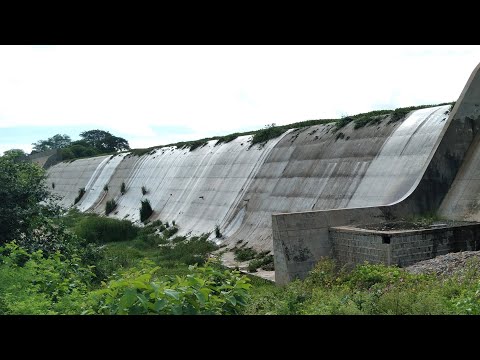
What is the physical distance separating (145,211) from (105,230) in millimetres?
5430

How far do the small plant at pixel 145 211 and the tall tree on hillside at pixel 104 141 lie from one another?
2188 inches

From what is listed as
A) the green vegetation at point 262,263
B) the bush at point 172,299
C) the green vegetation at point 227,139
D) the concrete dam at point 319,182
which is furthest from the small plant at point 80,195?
the bush at point 172,299

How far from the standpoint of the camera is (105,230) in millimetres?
25875

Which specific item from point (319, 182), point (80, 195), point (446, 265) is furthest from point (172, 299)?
point (80, 195)

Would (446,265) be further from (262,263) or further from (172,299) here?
(172,299)

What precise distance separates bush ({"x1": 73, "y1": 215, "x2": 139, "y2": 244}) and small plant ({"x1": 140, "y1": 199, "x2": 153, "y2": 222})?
3.66m

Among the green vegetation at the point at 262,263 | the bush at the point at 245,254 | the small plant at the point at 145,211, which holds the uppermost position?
the small plant at the point at 145,211

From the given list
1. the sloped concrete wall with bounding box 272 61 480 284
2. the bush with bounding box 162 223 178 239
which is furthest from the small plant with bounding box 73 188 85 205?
the sloped concrete wall with bounding box 272 61 480 284

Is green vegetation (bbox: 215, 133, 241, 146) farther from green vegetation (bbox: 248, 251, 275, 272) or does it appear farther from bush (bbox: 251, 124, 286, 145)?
green vegetation (bbox: 248, 251, 275, 272)

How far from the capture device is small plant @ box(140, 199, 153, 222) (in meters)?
30.9

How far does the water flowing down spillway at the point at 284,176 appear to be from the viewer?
653 inches

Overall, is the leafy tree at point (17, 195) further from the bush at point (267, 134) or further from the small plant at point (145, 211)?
the small plant at point (145, 211)
